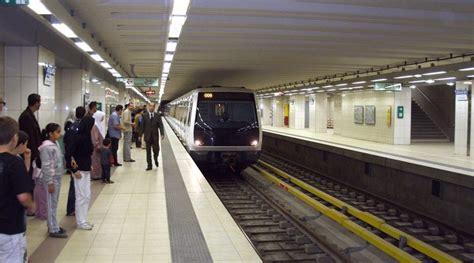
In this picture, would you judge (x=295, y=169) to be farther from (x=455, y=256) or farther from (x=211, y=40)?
(x=455, y=256)

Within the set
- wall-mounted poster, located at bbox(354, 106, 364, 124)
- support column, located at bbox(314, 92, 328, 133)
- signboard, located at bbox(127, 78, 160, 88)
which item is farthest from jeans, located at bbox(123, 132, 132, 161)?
support column, located at bbox(314, 92, 328, 133)

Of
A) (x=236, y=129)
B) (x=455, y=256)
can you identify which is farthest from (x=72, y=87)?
(x=455, y=256)

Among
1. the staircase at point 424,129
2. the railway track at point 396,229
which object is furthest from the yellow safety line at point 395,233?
the staircase at point 424,129

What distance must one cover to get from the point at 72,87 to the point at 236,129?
503cm

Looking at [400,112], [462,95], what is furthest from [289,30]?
[400,112]

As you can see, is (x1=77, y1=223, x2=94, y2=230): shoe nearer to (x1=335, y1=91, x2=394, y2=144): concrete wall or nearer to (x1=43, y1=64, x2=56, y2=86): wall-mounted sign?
(x1=43, y1=64, x2=56, y2=86): wall-mounted sign

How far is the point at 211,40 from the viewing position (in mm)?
10586

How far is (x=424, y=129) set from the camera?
25.5 metres

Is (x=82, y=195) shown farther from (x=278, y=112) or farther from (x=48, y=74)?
(x=278, y=112)

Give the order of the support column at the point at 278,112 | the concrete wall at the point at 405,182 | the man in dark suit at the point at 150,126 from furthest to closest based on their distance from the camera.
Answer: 1. the support column at the point at 278,112
2. the man in dark suit at the point at 150,126
3. the concrete wall at the point at 405,182

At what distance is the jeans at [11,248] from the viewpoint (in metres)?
3.08

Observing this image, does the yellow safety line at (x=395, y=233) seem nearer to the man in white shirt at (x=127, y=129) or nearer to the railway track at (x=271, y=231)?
the railway track at (x=271, y=231)

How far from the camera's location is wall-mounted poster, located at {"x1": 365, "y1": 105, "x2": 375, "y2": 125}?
75.5 feet

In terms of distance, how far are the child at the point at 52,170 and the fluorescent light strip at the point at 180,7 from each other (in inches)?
103
